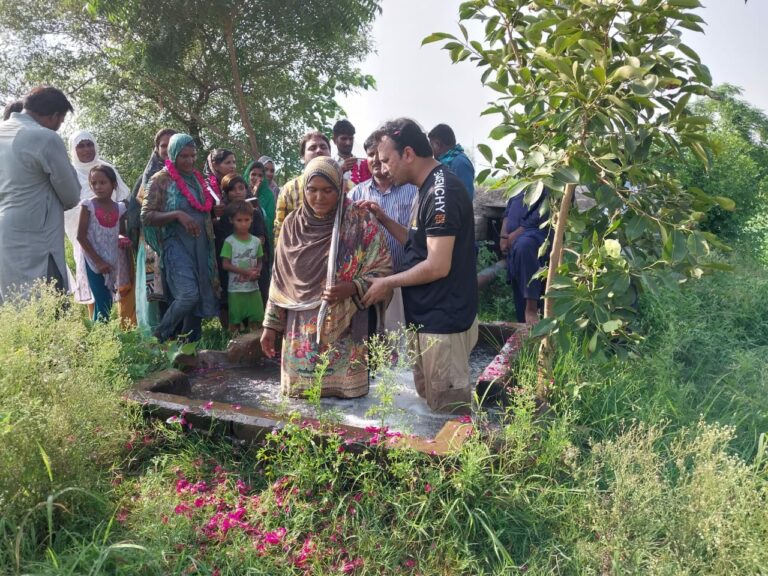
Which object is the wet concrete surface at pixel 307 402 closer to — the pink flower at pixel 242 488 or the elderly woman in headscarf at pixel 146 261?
the pink flower at pixel 242 488

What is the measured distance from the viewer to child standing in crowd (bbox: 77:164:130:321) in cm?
518

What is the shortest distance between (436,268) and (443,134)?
98.6 inches

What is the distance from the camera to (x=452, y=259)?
11.1ft

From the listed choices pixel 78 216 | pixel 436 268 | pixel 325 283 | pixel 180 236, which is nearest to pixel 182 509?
pixel 325 283

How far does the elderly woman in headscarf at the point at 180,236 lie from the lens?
4688mm

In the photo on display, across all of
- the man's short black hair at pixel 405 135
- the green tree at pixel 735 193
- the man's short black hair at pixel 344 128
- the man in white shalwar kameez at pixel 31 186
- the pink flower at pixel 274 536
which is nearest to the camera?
the pink flower at pixel 274 536

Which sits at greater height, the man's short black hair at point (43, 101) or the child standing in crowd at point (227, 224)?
the man's short black hair at point (43, 101)

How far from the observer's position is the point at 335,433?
2.61m

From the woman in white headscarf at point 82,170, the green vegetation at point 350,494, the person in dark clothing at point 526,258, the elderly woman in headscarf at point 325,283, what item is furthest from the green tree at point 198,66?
the green vegetation at point 350,494

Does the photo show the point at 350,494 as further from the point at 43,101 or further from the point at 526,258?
the point at 526,258

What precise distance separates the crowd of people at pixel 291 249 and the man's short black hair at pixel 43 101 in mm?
11

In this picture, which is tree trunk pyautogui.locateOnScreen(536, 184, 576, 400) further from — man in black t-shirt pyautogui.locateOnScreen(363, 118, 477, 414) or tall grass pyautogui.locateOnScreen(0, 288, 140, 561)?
tall grass pyautogui.locateOnScreen(0, 288, 140, 561)

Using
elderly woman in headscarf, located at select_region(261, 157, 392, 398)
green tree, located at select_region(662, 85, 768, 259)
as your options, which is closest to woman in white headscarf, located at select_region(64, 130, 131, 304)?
elderly woman in headscarf, located at select_region(261, 157, 392, 398)

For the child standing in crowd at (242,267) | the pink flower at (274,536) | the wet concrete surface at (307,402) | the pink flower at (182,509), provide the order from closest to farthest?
1. the pink flower at (274,536)
2. the pink flower at (182,509)
3. the wet concrete surface at (307,402)
4. the child standing in crowd at (242,267)
